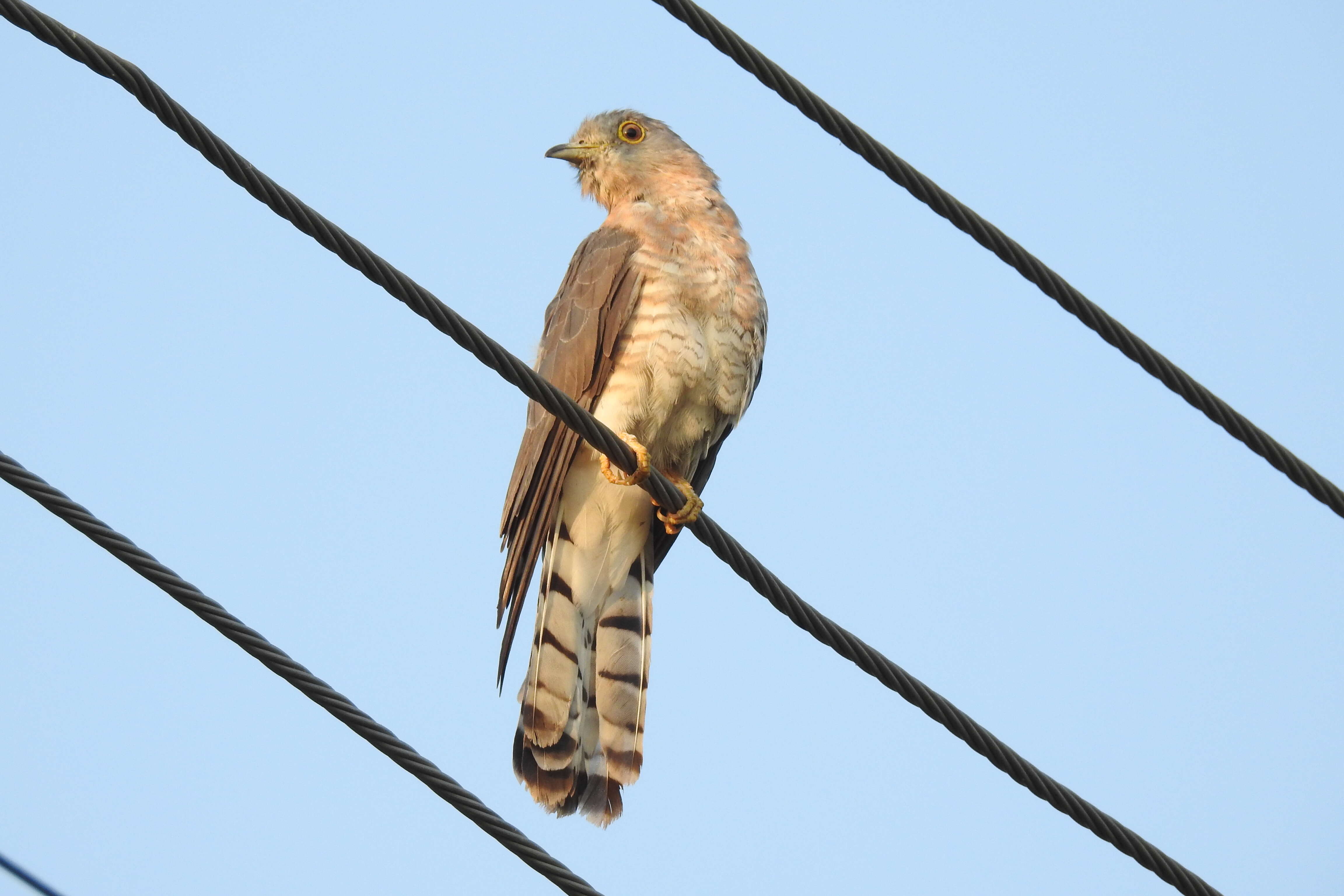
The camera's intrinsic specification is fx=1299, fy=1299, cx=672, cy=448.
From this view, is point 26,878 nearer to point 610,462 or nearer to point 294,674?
point 294,674

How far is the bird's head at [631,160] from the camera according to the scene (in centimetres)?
580

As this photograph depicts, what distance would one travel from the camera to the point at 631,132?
20.4ft

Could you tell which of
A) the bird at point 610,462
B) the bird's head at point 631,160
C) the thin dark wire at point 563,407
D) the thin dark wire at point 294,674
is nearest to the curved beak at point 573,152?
the bird's head at point 631,160

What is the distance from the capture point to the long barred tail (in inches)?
173

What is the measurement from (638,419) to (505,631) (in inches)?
36.2

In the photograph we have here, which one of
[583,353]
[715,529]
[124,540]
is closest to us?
[124,540]

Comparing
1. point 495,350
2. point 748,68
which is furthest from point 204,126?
point 748,68

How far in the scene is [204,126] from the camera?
268cm

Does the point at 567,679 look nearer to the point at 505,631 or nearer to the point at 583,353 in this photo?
the point at 505,631

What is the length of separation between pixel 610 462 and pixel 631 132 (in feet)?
7.29

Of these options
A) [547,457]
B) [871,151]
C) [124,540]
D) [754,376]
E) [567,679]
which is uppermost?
[754,376]

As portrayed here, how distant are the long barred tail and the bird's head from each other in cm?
156

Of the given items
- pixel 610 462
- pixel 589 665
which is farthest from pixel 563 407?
pixel 589 665

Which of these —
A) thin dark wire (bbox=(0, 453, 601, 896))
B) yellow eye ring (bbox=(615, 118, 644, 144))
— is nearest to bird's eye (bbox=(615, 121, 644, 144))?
yellow eye ring (bbox=(615, 118, 644, 144))
